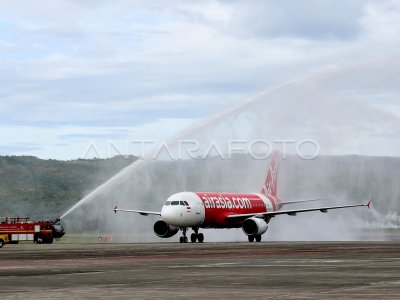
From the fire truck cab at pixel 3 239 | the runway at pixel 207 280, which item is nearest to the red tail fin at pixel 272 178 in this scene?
the fire truck cab at pixel 3 239

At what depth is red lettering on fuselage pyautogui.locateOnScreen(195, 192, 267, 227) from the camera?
83.3m

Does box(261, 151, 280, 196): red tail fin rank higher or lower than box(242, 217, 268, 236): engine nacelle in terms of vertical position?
higher

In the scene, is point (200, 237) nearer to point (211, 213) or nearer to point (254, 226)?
point (211, 213)

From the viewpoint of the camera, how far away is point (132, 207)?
99938 mm

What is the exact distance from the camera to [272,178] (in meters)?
102

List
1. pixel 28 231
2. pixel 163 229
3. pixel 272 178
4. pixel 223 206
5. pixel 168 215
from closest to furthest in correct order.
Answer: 1. pixel 168 215
2. pixel 163 229
3. pixel 223 206
4. pixel 28 231
5. pixel 272 178

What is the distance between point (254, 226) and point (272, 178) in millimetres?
20798

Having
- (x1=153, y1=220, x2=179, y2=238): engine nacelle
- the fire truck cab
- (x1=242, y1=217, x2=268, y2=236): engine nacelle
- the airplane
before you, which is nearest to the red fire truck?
the fire truck cab

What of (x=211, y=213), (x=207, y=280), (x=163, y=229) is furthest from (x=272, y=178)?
(x=207, y=280)

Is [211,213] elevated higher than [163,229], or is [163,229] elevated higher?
[211,213]

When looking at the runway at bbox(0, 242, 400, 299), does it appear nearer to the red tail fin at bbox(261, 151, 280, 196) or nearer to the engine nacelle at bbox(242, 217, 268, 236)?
the engine nacelle at bbox(242, 217, 268, 236)

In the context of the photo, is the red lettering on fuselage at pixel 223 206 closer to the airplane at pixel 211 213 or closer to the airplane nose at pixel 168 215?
the airplane at pixel 211 213

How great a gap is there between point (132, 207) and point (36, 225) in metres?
14.5

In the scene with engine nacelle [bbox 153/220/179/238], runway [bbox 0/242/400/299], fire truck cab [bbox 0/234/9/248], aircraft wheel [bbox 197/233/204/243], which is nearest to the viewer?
runway [bbox 0/242/400/299]
